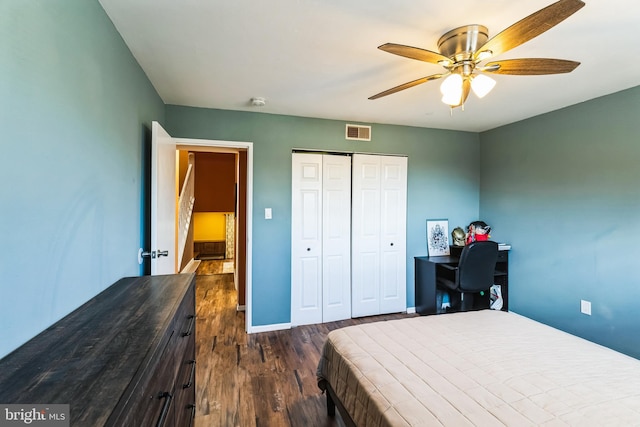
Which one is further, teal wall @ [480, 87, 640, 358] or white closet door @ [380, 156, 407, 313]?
white closet door @ [380, 156, 407, 313]

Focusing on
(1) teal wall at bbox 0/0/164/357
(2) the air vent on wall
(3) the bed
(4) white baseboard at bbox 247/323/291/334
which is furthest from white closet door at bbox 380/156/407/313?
(1) teal wall at bbox 0/0/164/357

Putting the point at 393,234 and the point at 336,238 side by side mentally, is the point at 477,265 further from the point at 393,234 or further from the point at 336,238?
the point at 336,238

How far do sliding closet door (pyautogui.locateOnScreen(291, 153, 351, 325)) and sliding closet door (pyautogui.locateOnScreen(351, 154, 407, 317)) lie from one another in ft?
0.39

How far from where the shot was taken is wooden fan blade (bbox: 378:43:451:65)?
1.46 metres

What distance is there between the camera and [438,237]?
396 centimetres

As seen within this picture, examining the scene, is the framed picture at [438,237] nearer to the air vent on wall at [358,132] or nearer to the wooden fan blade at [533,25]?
the air vent on wall at [358,132]

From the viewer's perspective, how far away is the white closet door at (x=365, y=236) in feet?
11.9

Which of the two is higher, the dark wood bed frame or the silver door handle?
the silver door handle

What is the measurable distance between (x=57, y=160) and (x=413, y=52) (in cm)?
168

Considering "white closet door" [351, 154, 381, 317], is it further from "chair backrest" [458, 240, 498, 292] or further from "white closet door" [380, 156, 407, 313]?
"chair backrest" [458, 240, 498, 292]

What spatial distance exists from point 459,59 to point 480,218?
2930 mm

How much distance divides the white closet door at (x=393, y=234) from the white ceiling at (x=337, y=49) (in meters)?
0.91

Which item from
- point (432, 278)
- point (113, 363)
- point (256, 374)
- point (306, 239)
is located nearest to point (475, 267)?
point (432, 278)

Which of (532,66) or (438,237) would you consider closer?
(532,66)
